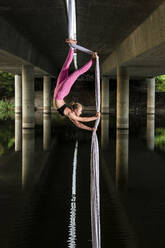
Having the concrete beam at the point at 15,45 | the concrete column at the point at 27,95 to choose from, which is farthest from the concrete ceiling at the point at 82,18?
the concrete column at the point at 27,95

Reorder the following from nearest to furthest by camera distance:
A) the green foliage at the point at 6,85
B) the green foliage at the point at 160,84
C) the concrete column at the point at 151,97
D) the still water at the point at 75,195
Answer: the still water at the point at 75,195
the concrete column at the point at 151,97
the green foliage at the point at 6,85
the green foliage at the point at 160,84

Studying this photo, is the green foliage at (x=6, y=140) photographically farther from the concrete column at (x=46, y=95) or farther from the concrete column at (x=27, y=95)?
the concrete column at (x=46, y=95)

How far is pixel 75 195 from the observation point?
Result: 32.8 ft

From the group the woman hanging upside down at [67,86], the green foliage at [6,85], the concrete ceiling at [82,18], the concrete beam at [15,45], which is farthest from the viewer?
the green foliage at [6,85]

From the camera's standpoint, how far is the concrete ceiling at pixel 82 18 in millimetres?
13109

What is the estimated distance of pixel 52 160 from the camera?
1524 cm

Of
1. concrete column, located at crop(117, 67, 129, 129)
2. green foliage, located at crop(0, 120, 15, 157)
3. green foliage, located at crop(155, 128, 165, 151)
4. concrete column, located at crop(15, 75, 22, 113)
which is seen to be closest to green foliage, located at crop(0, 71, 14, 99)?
concrete column, located at crop(15, 75, 22, 113)

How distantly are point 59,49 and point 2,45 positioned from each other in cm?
990

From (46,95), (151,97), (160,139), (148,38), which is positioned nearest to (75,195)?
(148,38)

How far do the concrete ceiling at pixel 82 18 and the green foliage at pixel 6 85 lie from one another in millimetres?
36314

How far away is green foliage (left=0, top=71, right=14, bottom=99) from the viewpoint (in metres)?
57.0

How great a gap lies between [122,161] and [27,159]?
4.24 meters

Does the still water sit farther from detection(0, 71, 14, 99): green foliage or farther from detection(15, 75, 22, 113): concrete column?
detection(0, 71, 14, 99): green foliage

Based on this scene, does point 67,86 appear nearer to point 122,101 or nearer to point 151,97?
point 122,101
